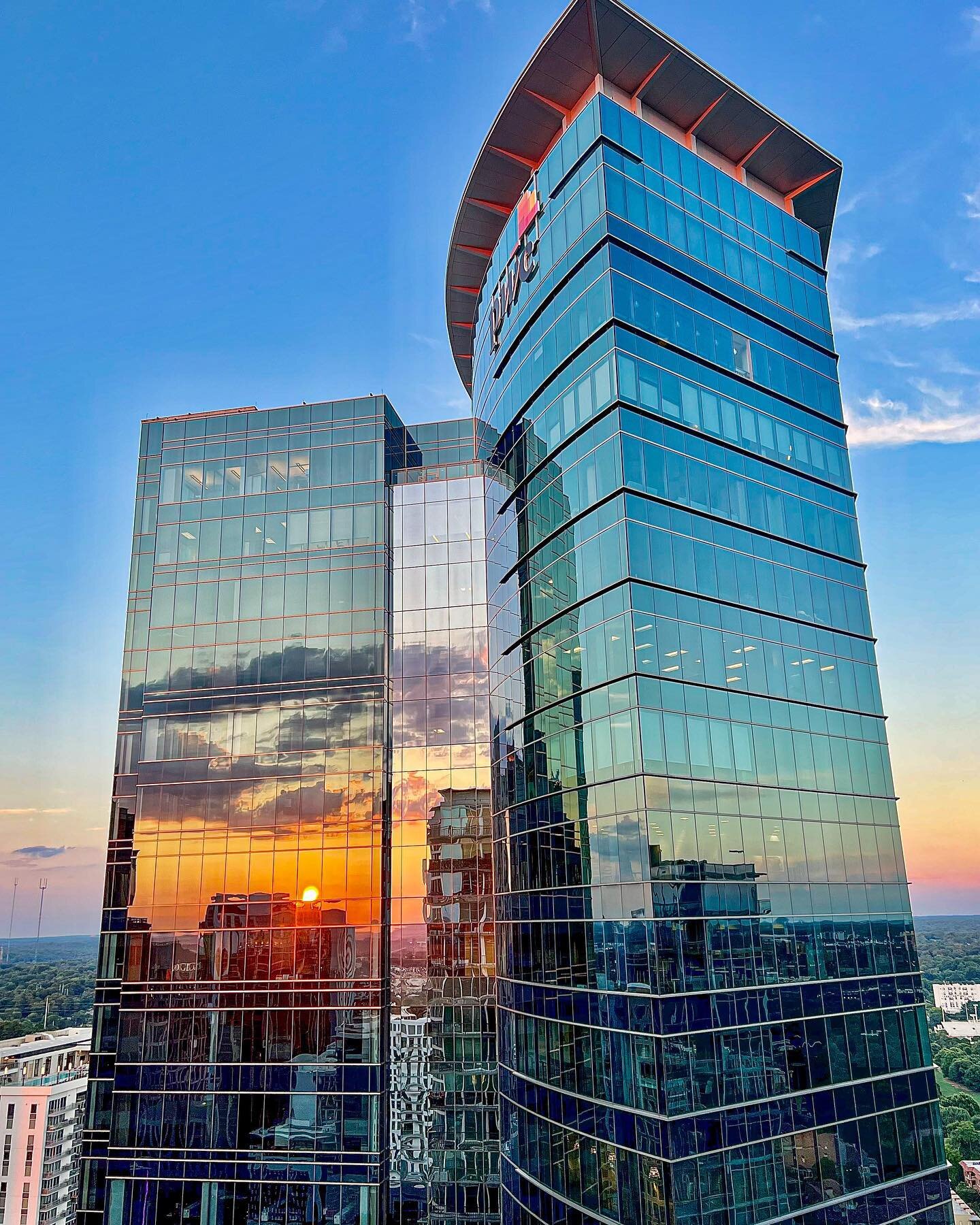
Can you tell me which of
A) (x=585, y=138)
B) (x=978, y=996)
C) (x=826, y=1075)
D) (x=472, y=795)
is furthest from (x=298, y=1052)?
(x=978, y=996)

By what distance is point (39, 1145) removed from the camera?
258 feet

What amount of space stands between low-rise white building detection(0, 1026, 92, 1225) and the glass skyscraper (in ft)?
166

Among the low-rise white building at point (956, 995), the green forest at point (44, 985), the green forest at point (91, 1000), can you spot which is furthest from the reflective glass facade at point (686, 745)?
the low-rise white building at point (956, 995)

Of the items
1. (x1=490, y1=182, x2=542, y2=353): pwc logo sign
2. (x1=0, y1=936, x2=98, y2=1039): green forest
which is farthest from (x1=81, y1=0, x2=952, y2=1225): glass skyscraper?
(x1=0, y1=936, x2=98, y2=1039): green forest

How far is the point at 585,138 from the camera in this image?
3441 cm

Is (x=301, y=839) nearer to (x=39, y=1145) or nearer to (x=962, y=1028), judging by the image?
(x=39, y=1145)

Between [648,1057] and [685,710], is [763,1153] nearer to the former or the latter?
[648,1057]

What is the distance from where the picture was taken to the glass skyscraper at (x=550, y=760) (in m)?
27.8

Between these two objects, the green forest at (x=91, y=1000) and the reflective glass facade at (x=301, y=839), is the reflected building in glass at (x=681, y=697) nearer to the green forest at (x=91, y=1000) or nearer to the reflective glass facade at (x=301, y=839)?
the reflective glass facade at (x=301, y=839)

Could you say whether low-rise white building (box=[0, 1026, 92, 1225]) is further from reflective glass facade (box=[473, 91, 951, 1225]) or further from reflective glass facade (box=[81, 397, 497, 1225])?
reflective glass facade (box=[473, 91, 951, 1225])

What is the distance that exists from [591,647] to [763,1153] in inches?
681

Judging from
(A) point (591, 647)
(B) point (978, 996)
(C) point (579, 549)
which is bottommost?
(B) point (978, 996)

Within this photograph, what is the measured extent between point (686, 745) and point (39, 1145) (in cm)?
8458

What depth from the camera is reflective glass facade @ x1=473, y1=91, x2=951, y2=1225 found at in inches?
1041
